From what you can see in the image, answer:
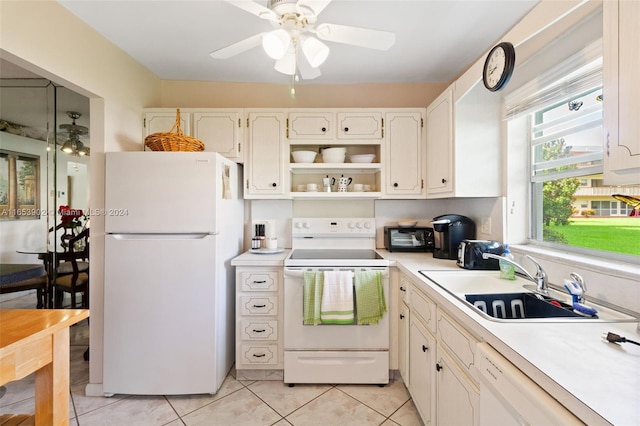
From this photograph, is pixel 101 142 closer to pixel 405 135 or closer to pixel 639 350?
pixel 405 135

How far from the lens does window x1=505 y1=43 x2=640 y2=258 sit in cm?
129

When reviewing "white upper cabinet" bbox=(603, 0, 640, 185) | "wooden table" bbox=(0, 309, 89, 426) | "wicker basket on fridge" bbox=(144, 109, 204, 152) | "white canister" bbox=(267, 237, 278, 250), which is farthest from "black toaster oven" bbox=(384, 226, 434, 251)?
"wooden table" bbox=(0, 309, 89, 426)

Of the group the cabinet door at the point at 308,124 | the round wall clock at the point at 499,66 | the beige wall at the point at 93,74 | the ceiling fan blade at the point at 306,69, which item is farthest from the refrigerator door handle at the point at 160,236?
the round wall clock at the point at 499,66

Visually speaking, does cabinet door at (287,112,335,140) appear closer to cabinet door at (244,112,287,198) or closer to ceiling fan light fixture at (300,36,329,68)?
cabinet door at (244,112,287,198)

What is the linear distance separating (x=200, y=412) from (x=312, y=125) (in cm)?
220

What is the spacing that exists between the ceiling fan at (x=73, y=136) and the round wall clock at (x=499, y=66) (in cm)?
348

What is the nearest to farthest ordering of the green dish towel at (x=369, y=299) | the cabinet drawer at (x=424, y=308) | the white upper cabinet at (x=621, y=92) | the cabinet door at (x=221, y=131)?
the white upper cabinet at (x=621, y=92), the cabinet drawer at (x=424, y=308), the green dish towel at (x=369, y=299), the cabinet door at (x=221, y=131)

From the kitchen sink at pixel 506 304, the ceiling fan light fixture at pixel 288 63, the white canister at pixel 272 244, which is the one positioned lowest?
the kitchen sink at pixel 506 304

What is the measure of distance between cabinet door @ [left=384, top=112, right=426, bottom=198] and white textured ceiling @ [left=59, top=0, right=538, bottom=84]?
45 cm

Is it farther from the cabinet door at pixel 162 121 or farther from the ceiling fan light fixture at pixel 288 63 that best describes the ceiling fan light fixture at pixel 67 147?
the ceiling fan light fixture at pixel 288 63

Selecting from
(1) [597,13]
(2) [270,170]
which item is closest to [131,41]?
(2) [270,170]

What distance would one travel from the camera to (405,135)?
236 cm

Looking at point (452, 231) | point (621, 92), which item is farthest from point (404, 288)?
point (621, 92)

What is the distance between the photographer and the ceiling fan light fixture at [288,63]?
1496 millimetres
